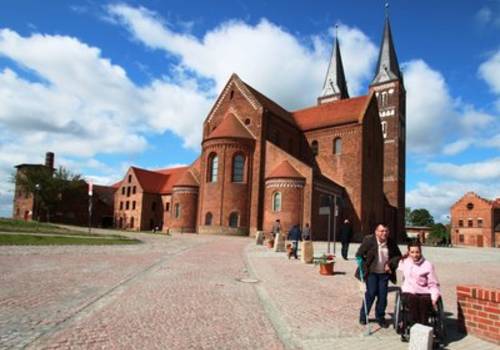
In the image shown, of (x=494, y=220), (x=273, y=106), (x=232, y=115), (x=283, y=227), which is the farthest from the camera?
(x=494, y=220)

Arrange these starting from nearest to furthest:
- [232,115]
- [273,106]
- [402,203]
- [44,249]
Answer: [44,249] < [232,115] < [273,106] < [402,203]

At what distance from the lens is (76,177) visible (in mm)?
61188

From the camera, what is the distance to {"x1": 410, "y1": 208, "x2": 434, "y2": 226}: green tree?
129m

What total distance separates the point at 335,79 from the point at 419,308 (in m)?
66.3

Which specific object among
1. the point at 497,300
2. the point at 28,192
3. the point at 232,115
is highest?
the point at 232,115

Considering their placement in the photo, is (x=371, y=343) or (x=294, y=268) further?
(x=294, y=268)

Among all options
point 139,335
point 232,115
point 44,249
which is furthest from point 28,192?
point 139,335

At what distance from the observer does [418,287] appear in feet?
20.5

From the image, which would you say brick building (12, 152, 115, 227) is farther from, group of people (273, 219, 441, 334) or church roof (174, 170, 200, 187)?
group of people (273, 219, 441, 334)

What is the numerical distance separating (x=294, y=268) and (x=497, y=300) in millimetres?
8898

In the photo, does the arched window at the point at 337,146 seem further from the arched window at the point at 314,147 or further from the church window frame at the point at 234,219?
the church window frame at the point at 234,219

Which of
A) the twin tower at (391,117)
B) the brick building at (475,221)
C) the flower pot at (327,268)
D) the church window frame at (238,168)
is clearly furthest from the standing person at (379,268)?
the brick building at (475,221)

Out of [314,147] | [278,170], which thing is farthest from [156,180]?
[278,170]

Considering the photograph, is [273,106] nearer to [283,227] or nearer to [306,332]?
[283,227]
